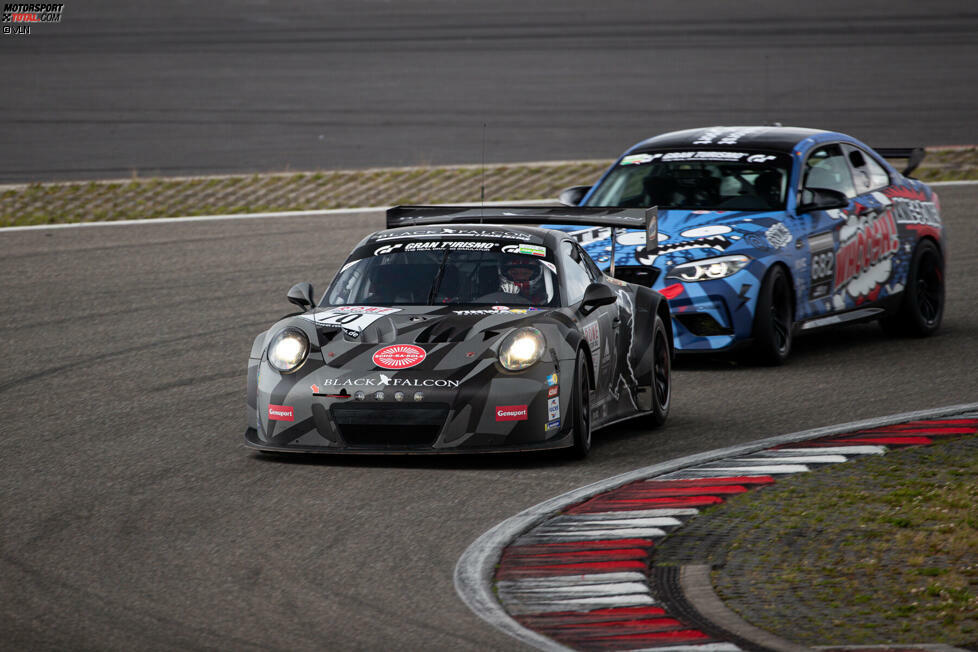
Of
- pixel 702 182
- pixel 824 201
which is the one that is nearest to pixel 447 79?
pixel 702 182

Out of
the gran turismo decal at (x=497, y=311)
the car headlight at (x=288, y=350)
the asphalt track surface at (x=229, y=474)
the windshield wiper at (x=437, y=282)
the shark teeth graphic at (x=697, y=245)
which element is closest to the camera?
the asphalt track surface at (x=229, y=474)

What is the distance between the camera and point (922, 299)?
13.1m

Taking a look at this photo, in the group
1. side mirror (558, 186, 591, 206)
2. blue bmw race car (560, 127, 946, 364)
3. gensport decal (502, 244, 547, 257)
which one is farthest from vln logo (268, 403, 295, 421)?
side mirror (558, 186, 591, 206)

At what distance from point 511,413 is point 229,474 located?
145 cm

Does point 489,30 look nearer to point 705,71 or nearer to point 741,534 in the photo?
point 705,71

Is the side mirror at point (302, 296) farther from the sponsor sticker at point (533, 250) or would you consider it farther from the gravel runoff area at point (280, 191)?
the gravel runoff area at point (280, 191)

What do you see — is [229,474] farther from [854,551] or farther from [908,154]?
[908,154]

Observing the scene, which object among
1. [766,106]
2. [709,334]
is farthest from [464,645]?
[766,106]

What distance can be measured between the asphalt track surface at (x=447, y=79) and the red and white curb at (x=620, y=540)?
42.9 ft

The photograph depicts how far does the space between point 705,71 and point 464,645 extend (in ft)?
81.8

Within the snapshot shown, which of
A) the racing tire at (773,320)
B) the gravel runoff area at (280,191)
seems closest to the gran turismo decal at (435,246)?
the racing tire at (773,320)

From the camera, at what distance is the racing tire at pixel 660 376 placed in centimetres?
966

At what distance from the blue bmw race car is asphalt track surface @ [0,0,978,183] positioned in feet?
29.6

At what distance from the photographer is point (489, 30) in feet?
119
